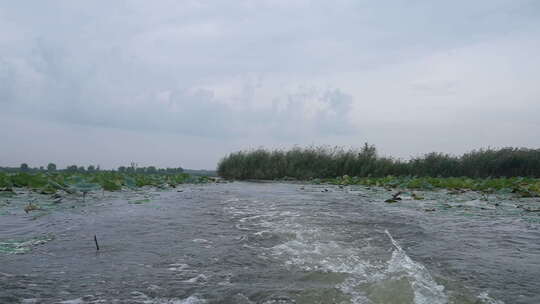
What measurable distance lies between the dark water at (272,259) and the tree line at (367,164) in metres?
18.1

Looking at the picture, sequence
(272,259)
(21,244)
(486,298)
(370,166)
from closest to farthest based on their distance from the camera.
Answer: (486,298) < (272,259) < (21,244) < (370,166)

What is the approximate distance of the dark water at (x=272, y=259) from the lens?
262cm

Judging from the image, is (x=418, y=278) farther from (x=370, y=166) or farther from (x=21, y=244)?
(x=370, y=166)

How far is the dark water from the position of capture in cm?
262

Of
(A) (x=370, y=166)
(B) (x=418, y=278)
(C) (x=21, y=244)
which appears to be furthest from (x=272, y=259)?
(A) (x=370, y=166)

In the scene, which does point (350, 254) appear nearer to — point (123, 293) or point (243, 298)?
point (243, 298)

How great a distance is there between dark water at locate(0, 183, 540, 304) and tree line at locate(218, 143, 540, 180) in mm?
18063

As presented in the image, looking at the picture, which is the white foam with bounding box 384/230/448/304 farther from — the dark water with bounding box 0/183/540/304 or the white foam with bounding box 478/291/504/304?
the white foam with bounding box 478/291/504/304

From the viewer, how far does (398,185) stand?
46.5ft

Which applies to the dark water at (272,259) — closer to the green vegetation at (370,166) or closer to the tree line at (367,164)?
the green vegetation at (370,166)

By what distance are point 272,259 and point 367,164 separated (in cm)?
2207

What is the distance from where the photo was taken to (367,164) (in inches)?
974

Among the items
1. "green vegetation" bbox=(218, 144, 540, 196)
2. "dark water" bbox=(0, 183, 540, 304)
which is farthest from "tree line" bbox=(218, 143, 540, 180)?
"dark water" bbox=(0, 183, 540, 304)

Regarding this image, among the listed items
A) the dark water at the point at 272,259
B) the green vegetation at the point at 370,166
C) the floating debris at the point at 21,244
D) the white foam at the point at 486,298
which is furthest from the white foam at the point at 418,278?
the green vegetation at the point at 370,166
